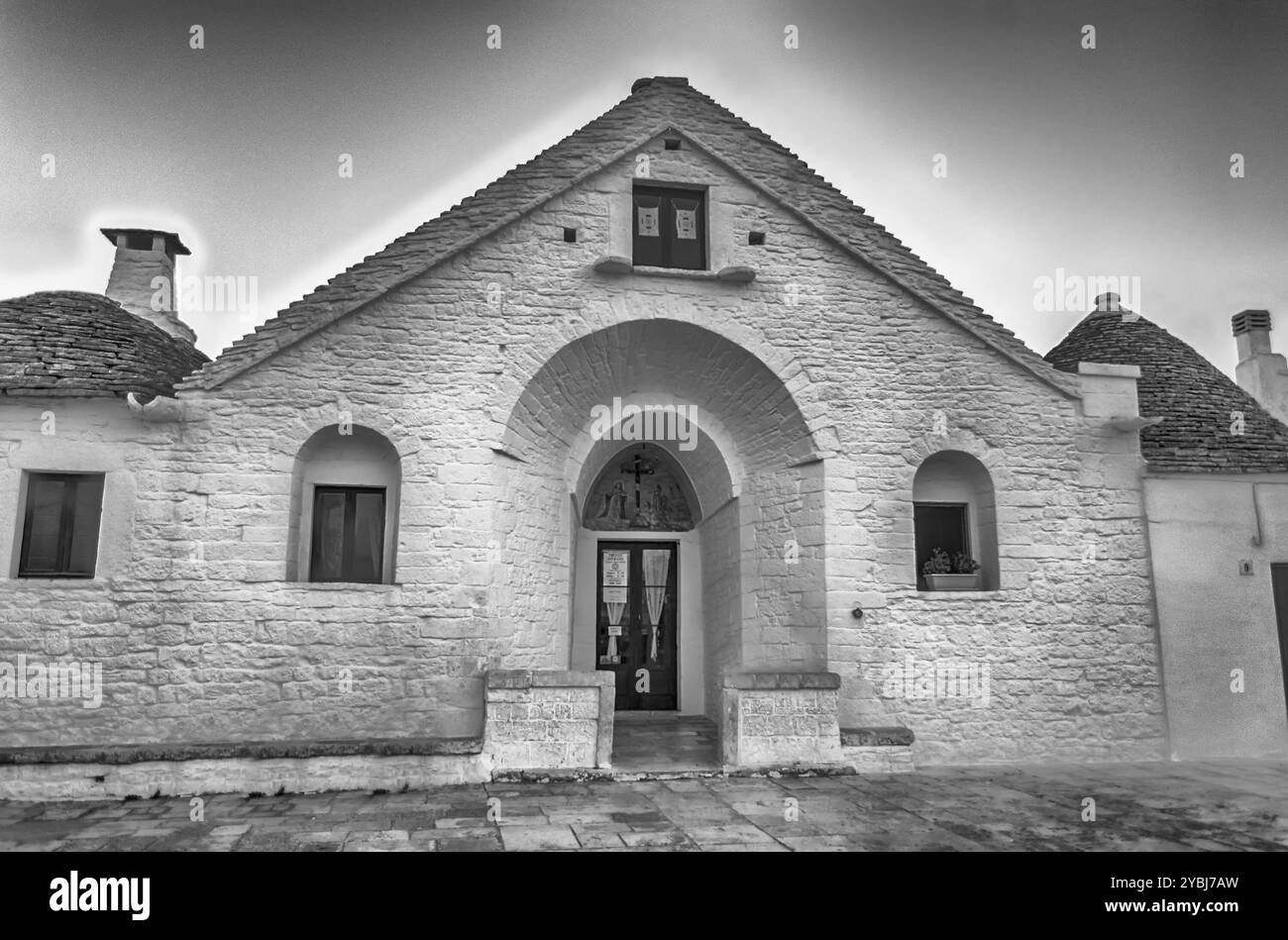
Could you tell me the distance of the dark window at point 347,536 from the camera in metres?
9.30

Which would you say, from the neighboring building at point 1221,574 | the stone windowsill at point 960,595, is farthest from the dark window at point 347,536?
the neighboring building at point 1221,574

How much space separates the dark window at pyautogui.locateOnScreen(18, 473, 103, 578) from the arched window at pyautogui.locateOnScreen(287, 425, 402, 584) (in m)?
2.05

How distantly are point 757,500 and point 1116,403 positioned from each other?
15.3ft

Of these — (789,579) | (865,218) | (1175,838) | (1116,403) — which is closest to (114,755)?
(789,579)

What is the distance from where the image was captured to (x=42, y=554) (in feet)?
27.7

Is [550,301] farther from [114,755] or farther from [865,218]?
[114,755]

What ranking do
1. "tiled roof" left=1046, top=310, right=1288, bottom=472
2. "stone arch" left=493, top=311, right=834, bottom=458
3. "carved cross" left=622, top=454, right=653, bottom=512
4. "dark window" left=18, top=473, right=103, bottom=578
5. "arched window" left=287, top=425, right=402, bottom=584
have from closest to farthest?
"dark window" left=18, top=473, right=103, bottom=578 < "arched window" left=287, top=425, right=402, bottom=584 < "stone arch" left=493, top=311, right=834, bottom=458 < "tiled roof" left=1046, top=310, right=1288, bottom=472 < "carved cross" left=622, top=454, right=653, bottom=512

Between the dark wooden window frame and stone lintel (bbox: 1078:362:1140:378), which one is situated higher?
stone lintel (bbox: 1078:362:1140:378)

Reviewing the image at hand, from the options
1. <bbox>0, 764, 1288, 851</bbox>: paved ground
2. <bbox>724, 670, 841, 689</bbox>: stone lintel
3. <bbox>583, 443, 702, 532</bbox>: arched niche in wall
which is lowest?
<bbox>0, 764, 1288, 851</bbox>: paved ground

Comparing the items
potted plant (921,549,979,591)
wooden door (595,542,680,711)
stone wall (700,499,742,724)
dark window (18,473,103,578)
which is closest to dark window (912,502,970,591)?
potted plant (921,549,979,591)

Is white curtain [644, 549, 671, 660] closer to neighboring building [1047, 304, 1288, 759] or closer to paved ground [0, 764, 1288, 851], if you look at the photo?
paved ground [0, 764, 1288, 851]

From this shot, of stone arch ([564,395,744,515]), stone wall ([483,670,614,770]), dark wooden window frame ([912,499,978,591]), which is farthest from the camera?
stone arch ([564,395,744,515])

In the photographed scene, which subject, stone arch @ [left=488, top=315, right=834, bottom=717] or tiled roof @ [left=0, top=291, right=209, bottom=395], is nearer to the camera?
tiled roof @ [left=0, top=291, right=209, bottom=395]

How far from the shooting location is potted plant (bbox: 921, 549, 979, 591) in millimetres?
9664
